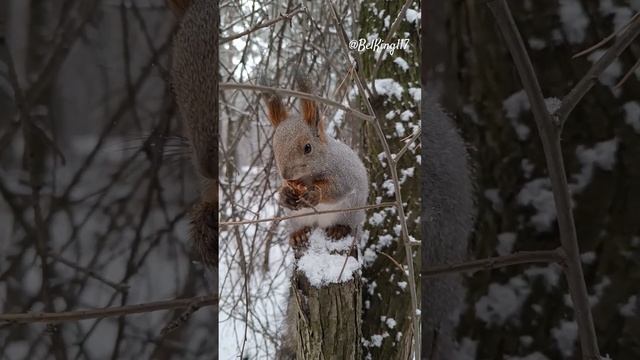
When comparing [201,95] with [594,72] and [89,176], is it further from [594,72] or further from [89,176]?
[594,72]

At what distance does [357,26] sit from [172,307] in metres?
0.48

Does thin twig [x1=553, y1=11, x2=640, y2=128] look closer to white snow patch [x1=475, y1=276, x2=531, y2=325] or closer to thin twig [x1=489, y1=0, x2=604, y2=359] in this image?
thin twig [x1=489, y1=0, x2=604, y2=359]

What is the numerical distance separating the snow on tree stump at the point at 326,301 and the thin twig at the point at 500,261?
0.75 feet

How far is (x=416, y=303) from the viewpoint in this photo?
88 cm

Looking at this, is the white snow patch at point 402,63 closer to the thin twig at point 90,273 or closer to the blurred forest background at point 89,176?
the blurred forest background at point 89,176

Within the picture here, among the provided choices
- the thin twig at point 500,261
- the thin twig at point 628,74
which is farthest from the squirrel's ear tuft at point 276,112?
the thin twig at point 628,74

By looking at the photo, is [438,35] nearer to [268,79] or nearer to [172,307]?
[268,79]

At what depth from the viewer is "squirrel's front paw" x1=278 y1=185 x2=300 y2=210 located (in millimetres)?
896

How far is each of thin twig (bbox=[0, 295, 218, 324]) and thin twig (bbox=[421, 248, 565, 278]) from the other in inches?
11.9

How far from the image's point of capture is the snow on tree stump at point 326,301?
933 millimetres

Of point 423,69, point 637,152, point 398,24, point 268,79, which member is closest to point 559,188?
point 637,152

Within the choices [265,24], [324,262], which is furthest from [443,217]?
[265,24]

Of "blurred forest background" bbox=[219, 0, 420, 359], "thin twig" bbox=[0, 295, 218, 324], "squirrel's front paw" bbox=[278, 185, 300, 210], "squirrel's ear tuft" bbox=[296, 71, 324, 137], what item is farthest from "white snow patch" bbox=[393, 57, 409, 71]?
"thin twig" bbox=[0, 295, 218, 324]

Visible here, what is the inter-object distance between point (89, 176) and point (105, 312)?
17 cm
